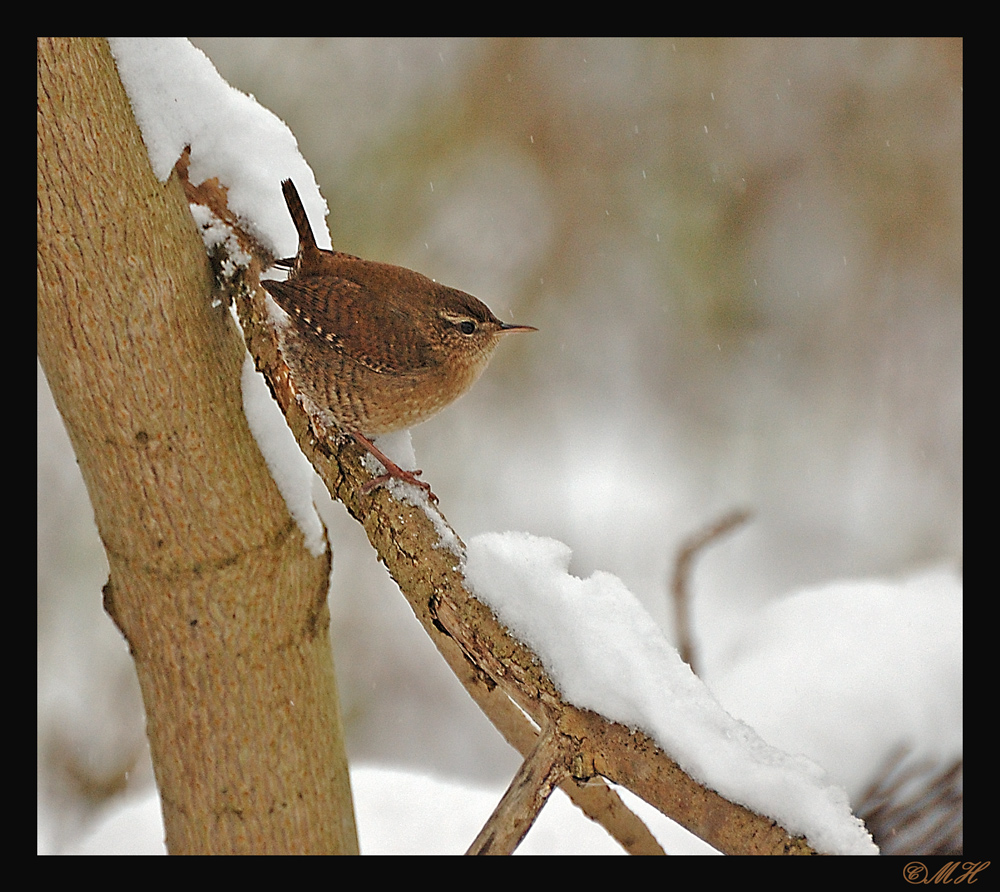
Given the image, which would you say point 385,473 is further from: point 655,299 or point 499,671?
point 655,299

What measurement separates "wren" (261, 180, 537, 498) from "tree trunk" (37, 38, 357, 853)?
0.18 metres

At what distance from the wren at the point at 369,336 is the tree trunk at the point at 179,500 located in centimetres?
18

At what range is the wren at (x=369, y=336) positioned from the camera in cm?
204

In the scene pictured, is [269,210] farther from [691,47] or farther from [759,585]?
[759,585]

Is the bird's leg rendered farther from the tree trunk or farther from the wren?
the tree trunk

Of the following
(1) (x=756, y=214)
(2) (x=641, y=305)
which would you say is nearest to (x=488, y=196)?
(2) (x=641, y=305)

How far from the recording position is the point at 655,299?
5676 mm

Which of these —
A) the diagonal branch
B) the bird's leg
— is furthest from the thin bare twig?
the bird's leg

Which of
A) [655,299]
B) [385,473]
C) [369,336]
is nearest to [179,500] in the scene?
[385,473]

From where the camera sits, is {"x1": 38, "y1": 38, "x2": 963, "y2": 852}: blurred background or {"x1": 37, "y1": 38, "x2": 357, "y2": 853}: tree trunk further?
{"x1": 38, "y1": 38, "x2": 963, "y2": 852}: blurred background

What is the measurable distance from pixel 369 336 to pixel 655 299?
388 cm

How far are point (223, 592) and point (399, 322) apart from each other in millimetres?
744

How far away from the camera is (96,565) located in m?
4.66

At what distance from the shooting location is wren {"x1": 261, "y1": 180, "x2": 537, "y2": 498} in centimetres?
204
